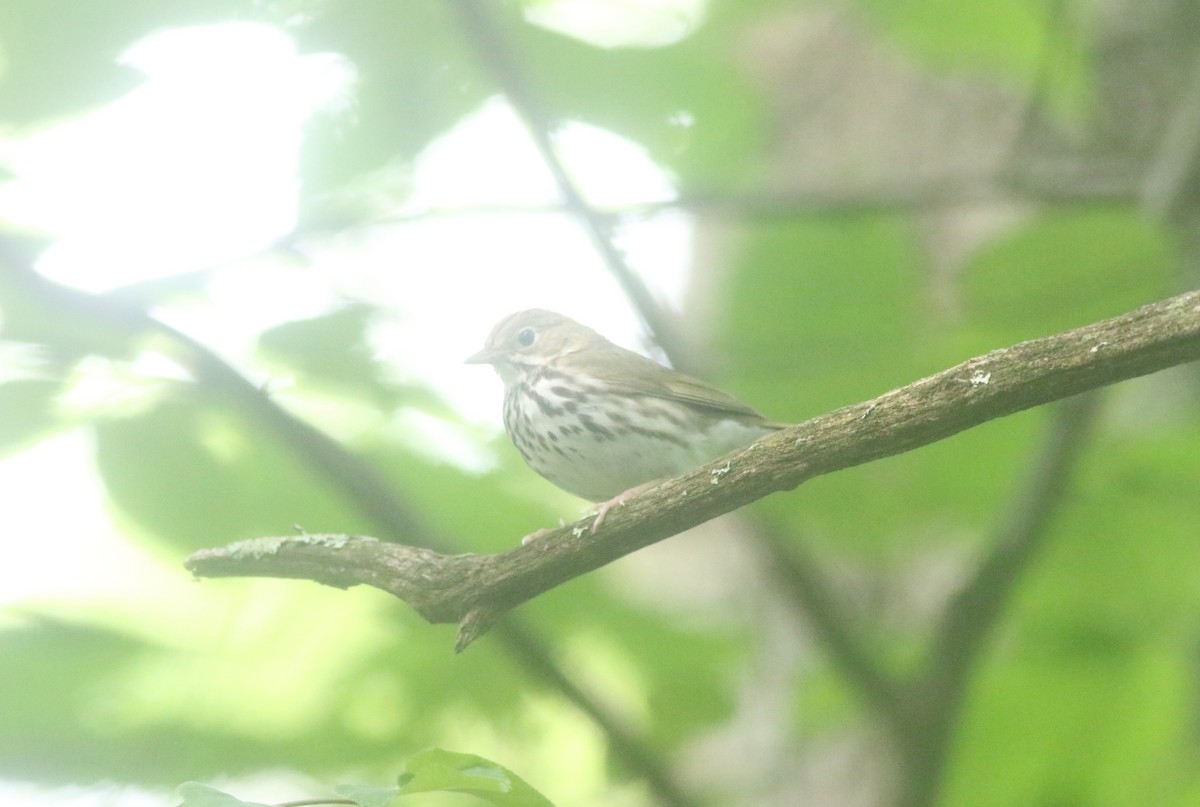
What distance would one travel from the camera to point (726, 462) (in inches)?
91.5

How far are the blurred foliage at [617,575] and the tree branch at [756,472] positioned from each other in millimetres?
472

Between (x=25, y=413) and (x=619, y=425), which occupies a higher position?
(x=619, y=425)

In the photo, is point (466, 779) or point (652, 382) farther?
point (652, 382)

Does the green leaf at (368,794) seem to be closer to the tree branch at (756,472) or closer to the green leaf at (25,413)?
the tree branch at (756,472)

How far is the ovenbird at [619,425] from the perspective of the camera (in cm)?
399

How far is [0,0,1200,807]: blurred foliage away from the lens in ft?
10.2

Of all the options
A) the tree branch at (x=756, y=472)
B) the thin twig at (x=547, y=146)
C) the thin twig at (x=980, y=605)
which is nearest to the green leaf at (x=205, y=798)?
the tree branch at (x=756, y=472)

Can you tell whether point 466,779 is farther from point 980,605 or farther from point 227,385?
point 980,605

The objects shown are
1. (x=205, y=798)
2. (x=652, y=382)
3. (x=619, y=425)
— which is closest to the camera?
(x=205, y=798)

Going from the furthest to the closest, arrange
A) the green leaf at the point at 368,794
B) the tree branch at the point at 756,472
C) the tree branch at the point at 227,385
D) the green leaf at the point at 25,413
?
the tree branch at the point at 227,385, the green leaf at the point at 25,413, the tree branch at the point at 756,472, the green leaf at the point at 368,794

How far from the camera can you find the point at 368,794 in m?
1.54

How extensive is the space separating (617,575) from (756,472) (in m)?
1.76

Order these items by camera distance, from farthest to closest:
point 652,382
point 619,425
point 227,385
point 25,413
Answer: point 652,382 < point 619,425 < point 227,385 < point 25,413

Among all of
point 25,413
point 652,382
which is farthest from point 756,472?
point 652,382
